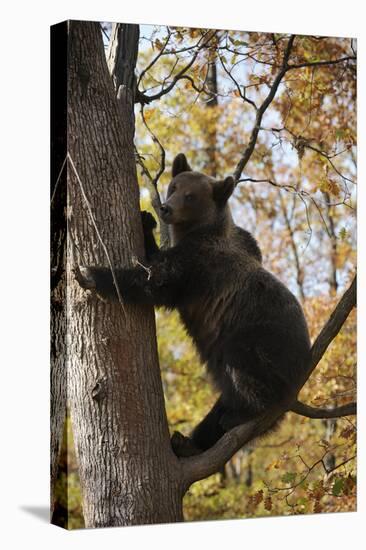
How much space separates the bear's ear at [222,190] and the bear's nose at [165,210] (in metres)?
0.46

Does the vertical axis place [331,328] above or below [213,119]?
below

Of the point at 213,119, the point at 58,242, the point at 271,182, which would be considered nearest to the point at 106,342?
the point at 58,242

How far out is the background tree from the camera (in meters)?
6.73

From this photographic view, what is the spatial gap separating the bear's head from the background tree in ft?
0.83

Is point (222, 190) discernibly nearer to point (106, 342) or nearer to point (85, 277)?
point (85, 277)

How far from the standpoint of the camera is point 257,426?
7.25m

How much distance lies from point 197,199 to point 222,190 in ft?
0.74

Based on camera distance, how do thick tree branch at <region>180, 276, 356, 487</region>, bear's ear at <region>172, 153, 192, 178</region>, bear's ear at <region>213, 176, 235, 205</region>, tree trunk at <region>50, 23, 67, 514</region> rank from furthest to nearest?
bear's ear at <region>172, 153, 192, 178</region>
bear's ear at <region>213, 176, 235, 205</region>
thick tree branch at <region>180, 276, 356, 487</region>
tree trunk at <region>50, 23, 67, 514</region>

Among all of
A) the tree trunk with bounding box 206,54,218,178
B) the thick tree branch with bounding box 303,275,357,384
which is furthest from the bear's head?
the thick tree branch with bounding box 303,275,357,384

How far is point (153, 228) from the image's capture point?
702cm

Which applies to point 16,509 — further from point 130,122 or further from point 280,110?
point 280,110

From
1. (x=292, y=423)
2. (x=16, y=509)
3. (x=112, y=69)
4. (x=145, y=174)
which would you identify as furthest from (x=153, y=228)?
(x=292, y=423)

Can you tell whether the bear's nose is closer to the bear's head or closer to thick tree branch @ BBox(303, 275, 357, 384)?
the bear's head

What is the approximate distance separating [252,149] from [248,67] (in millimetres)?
708
